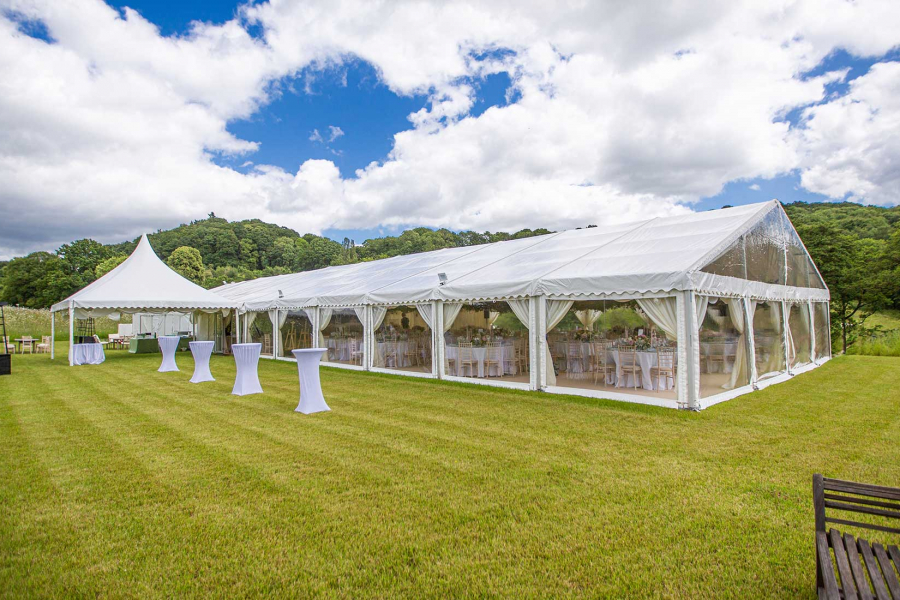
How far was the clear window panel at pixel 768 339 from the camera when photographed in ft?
28.0

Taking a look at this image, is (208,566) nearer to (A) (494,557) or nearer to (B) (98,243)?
(A) (494,557)

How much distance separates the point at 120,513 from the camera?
3.24 meters

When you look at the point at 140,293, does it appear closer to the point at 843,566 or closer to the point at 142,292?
the point at 142,292

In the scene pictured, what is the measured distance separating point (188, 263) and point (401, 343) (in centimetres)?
3576

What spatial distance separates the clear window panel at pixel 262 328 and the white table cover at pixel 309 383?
32.4 ft

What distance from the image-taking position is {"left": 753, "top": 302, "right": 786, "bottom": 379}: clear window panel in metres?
8.52

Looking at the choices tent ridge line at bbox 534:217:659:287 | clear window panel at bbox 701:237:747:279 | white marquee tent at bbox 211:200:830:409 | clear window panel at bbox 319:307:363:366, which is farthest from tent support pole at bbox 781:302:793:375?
clear window panel at bbox 319:307:363:366

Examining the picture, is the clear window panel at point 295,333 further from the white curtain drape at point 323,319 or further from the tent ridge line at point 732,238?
the tent ridge line at point 732,238

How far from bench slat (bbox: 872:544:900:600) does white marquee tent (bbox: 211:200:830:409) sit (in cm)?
457

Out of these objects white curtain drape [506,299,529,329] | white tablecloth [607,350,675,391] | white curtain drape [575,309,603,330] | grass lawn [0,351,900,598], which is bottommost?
grass lawn [0,351,900,598]

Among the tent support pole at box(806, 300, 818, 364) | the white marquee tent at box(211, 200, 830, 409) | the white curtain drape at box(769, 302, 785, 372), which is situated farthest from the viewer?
the tent support pole at box(806, 300, 818, 364)

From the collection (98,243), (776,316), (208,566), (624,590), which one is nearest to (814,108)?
(776,316)

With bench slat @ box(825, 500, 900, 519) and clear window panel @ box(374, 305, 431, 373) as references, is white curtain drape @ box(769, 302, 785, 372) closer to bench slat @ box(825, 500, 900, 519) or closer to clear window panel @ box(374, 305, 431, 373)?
clear window panel @ box(374, 305, 431, 373)

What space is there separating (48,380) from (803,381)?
15557mm
